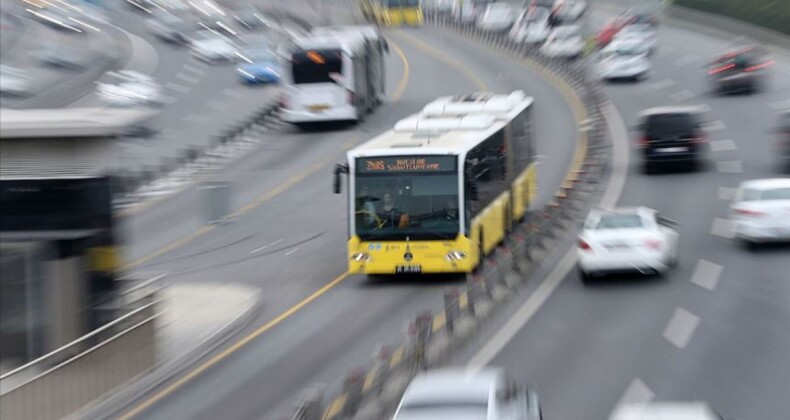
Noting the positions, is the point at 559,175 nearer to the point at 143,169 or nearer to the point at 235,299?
the point at 143,169

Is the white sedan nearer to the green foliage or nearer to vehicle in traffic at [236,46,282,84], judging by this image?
vehicle in traffic at [236,46,282,84]

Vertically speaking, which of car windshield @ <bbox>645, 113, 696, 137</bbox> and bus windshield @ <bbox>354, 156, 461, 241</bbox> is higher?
car windshield @ <bbox>645, 113, 696, 137</bbox>

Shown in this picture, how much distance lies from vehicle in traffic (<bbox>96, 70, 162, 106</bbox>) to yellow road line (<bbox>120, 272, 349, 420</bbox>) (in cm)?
2879

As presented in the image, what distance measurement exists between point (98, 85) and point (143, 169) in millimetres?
17435

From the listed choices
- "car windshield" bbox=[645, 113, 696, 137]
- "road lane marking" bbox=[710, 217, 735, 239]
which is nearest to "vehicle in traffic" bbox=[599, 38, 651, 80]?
"car windshield" bbox=[645, 113, 696, 137]

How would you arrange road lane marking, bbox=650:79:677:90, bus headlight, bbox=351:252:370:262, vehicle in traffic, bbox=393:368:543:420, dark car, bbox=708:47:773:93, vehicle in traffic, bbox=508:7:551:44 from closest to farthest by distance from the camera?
vehicle in traffic, bbox=393:368:543:420 < bus headlight, bbox=351:252:370:262 < dark car, bbox=708:47:773:93 < road lane marking, bbox=650:79:677:90 < vehicle in traffic, bbox=508:7:551:44

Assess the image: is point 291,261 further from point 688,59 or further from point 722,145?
point 688,59

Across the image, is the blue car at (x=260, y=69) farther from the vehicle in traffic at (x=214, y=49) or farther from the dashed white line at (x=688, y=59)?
the dashed white line at (x=688, y=59)

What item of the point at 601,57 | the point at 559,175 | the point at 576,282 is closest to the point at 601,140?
the point at 559,175

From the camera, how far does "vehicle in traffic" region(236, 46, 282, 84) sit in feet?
209

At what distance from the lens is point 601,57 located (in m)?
65.9

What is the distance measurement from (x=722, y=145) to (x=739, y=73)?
11936 mm

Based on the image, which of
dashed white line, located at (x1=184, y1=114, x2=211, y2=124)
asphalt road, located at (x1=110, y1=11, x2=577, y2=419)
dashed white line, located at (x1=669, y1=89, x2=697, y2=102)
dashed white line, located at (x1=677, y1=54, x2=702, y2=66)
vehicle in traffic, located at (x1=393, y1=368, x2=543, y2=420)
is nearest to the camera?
vehicle in traffic, located at (x1=393, y1=368, x2=543, y2=420)

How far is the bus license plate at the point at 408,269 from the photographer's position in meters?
27.2
